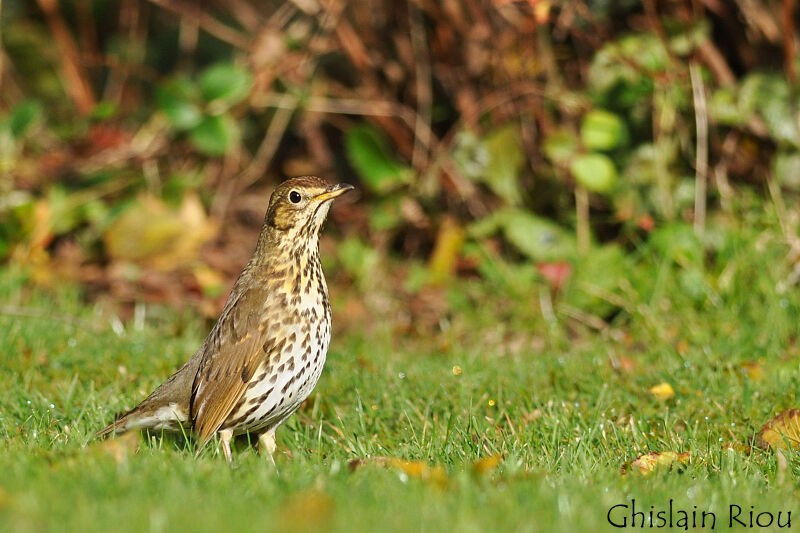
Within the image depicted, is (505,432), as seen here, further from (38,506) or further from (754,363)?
(38,506)

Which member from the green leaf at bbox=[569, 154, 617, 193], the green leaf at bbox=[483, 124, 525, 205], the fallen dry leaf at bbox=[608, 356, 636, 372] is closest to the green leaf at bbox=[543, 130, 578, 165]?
the green leaf at bbox=[569, 154, 617, 193]

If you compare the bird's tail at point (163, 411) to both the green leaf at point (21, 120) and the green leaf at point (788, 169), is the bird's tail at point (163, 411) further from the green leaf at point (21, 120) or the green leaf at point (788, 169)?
the green leaf at point (788, 169)

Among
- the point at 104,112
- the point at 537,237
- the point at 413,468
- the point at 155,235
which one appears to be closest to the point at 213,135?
the point at 104,112

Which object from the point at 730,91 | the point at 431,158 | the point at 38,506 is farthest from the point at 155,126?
Answer: the point at 38,506

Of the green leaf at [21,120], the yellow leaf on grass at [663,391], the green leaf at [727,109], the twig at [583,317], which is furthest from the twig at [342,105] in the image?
the yellow leaf on grass at [663,391]

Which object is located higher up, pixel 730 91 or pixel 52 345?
pixel 730 91

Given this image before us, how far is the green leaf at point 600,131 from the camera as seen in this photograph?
26.7 feet

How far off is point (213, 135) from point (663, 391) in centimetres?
421

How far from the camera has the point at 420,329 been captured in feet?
26.0

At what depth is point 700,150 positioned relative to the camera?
7926 mm

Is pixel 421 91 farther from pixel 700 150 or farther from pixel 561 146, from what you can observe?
pixel 700 150

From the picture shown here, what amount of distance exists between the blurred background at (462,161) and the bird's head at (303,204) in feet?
8.95

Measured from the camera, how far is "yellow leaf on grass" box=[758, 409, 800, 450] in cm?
492

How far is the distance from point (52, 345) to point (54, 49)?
6.31m
